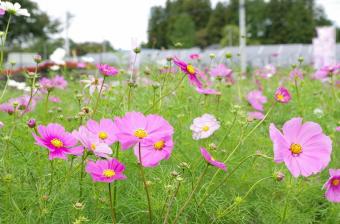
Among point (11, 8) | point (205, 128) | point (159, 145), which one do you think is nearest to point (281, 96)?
point (205, 128)

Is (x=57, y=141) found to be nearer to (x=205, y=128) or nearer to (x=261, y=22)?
(x=205, y=128)

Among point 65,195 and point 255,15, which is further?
point 255,15

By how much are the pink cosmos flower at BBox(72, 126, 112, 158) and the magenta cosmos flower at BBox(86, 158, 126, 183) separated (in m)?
0.02

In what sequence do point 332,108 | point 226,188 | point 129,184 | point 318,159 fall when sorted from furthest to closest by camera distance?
1. point 332,108
2. point 226,188
3. point 129,184
4. point 318,159

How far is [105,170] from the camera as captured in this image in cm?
81

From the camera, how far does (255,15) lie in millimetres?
27875

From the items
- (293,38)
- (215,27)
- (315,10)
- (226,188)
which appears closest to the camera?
(226,188)

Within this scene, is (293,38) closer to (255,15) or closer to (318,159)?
(255,15)

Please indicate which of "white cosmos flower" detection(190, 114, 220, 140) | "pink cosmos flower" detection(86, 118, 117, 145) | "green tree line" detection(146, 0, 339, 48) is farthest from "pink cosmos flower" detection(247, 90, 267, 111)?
"green tree line" detection(146, 0, 339, 48)

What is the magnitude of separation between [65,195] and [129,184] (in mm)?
165

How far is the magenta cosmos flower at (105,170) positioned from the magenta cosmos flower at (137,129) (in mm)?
52

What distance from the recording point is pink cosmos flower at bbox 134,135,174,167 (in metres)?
0.78

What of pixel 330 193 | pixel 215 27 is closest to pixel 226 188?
pixel 330 193

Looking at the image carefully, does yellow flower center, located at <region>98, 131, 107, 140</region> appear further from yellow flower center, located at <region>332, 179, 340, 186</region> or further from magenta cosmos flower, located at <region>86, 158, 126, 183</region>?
yellow flower center, located at <region>332, 179, 340, 186</region>
